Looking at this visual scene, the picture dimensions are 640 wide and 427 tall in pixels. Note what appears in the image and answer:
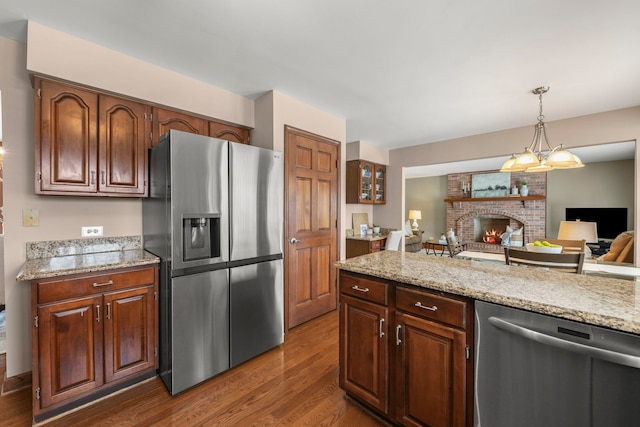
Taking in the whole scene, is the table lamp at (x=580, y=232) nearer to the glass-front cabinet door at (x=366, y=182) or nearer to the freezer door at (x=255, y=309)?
the glass-front cabinet door at (x=366, y=182)

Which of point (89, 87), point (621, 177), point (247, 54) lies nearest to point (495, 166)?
point (621, 177)

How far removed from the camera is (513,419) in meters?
1.17

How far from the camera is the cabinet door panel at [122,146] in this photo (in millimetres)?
2096

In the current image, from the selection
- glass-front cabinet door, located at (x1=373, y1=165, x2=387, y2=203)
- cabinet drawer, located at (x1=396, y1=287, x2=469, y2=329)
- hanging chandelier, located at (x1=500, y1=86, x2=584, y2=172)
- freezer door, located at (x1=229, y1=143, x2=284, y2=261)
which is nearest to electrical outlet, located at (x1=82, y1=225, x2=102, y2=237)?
freezer door, located at (x1=229, y1=143, x2=284, y2=261)

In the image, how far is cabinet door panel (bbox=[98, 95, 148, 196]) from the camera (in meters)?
2.10

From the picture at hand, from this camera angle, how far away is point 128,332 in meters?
1.91

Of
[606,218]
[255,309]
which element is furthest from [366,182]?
[606,218]

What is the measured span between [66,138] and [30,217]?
65 cm

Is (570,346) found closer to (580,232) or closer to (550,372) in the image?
(550,372)

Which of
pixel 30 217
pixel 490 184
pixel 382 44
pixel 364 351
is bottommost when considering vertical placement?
pixel 364 351

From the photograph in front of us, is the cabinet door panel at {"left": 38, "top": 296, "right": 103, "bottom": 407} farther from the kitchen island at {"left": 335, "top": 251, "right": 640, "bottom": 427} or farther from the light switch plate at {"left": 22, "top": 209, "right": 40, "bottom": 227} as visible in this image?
the kitchen island at {"left": 335, "top": 251, "right": 640, "bottom": 427}

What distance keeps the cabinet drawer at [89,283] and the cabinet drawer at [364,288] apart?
4.68 feet

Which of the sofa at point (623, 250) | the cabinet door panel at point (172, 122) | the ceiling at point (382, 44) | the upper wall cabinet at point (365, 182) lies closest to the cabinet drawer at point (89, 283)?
the cabinet door panel at point (172, 122)

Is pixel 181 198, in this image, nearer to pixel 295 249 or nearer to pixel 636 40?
pixel 295 249
